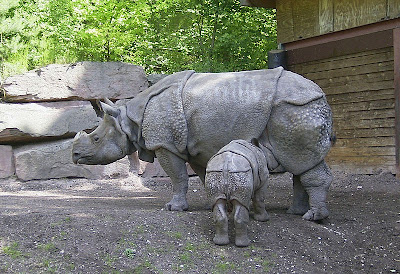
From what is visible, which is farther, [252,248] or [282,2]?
[282,2]

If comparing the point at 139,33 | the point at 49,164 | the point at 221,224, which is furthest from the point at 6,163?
the point at 221,224

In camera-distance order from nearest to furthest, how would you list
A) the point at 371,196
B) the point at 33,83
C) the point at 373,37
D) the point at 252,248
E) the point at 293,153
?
the point at 252,248
the point at 293,153
the point at 371,196
the point at 373,37
the point at 33,83

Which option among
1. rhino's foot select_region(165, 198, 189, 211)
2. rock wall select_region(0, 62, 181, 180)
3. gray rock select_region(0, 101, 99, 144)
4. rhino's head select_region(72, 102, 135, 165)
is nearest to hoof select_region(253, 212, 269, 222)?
rhino's foot select_region(165, 198, 189, 211)

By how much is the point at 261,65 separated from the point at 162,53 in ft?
9.65

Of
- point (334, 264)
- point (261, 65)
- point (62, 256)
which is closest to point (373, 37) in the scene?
point (261, 65)

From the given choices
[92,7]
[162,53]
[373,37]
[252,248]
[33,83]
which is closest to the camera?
[252,248]

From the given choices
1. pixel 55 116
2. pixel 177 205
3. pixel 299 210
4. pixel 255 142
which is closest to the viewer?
pixel 255 142

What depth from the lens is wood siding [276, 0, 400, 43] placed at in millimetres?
9383

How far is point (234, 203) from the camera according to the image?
17.8ft

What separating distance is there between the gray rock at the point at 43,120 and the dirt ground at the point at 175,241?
281 cm

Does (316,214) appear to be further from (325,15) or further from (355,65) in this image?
(325,15)

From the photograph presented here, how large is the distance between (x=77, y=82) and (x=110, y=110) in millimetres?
3872

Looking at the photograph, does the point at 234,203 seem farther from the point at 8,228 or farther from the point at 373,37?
the point at 373,37

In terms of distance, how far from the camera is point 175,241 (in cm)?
544
